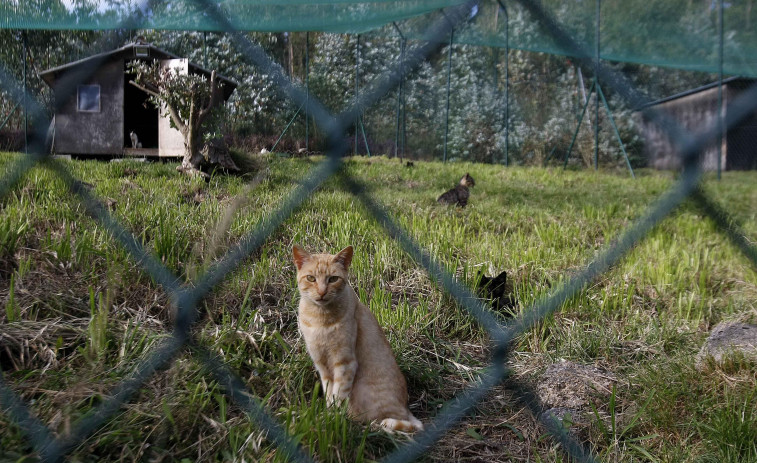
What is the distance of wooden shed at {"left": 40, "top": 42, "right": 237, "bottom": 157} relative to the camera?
1.60 m

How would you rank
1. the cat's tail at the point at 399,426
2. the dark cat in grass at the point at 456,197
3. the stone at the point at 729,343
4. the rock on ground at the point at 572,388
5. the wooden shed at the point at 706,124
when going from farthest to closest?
the wooden shed at the point at 706,124 < the dark cat in grass at the point at 456,197 < the stone at the point at 729,343 < the rock on ground at the point at 572,388 < the cat's tail at the point at 399,426

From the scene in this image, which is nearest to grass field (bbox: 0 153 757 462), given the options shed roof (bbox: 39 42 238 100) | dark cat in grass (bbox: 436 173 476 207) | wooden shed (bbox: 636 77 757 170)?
shed roof (bbox: 39 42 238 100)

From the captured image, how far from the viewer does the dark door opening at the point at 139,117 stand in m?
1.77

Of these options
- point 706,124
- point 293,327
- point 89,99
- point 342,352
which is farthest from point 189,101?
point 706,124

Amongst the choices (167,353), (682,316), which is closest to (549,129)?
(682,316)

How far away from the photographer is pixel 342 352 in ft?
3.92

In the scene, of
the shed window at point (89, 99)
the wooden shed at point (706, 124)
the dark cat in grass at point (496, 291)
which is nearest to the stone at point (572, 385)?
the dark cat in grass at point (496, 291)

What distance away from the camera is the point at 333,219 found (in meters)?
1.71

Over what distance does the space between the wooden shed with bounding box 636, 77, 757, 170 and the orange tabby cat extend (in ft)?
15.0

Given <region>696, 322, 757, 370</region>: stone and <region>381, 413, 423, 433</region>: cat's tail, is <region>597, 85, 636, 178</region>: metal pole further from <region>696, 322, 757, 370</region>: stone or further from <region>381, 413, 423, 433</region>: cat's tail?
<region>381, 413, 423, 433</region>: cat's tail

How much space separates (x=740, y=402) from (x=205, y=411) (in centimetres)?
107

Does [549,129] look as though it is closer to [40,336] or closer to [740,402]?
[740,402]

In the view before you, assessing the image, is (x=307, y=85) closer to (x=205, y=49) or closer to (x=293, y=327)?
(x=205, y=49)

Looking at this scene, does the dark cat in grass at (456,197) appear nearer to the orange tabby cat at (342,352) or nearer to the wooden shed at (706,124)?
the orange tabby cat at (342,352)
